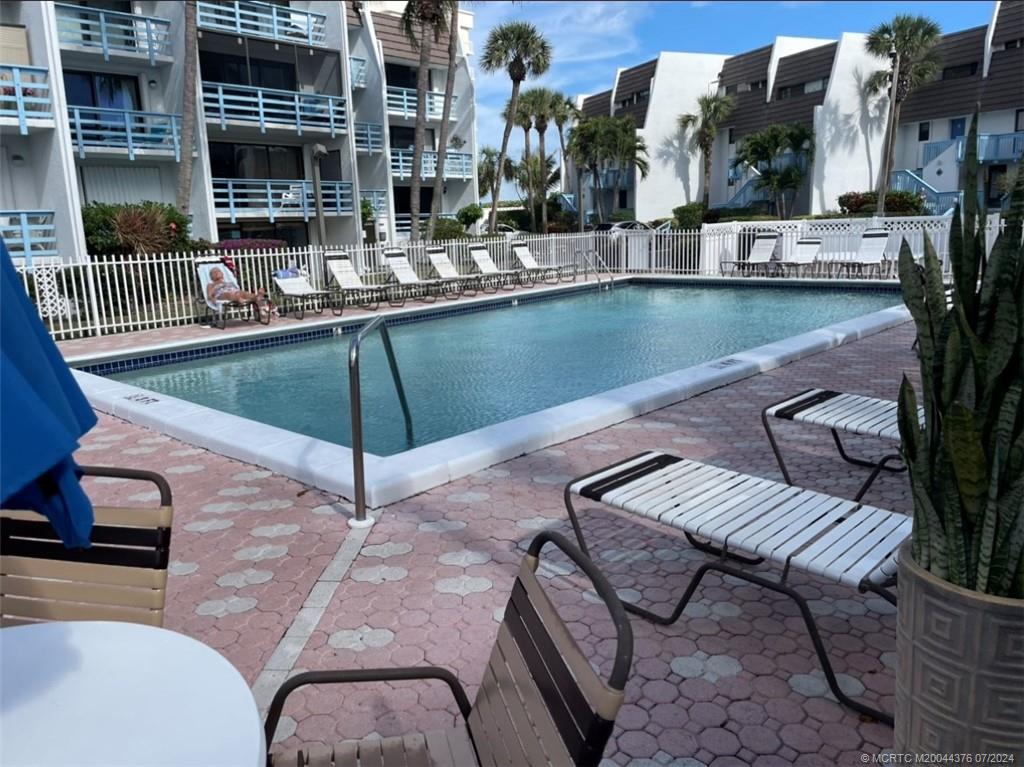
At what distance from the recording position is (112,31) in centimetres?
1941

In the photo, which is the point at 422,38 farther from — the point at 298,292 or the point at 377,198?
the point at 298,292

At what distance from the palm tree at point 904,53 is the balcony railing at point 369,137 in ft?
72.4

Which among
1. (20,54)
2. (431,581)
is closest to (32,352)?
(431,581)

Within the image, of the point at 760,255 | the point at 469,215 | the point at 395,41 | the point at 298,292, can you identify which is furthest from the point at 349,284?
the point at 395,41

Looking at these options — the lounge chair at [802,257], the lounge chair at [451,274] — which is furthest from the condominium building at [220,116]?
the lounge chair at [802,257]

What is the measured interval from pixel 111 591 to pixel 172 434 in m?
4.14

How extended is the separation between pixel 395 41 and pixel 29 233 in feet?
52.4

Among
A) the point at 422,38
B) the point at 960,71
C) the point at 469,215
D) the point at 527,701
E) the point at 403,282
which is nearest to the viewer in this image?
the point at 527,701

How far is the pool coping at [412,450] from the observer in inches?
178

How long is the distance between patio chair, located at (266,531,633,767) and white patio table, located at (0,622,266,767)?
0.26 m

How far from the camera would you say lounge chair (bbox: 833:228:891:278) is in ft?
53.0

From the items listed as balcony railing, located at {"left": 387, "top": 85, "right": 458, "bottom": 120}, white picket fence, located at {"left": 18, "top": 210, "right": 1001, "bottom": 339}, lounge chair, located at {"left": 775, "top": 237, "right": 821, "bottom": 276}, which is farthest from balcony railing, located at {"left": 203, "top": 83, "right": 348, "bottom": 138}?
lounge chair, located at {"left": 775, "top": 237, "right": 821, "bottom": 276}

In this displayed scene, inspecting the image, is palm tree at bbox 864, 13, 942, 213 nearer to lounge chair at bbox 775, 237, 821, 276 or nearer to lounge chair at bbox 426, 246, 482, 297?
lounge chair at bbox 775, 237, 821, 276

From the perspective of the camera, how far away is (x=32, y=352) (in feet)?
4.17
